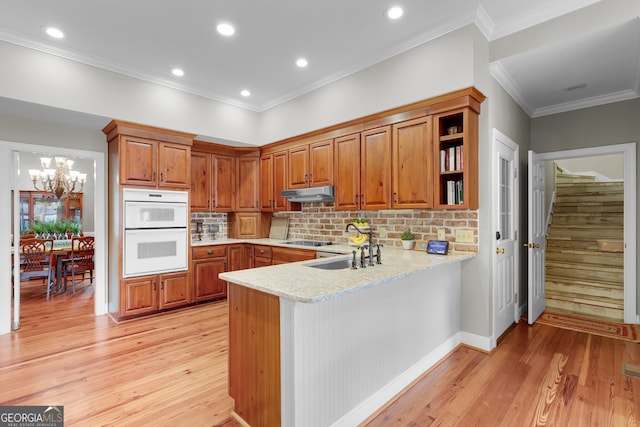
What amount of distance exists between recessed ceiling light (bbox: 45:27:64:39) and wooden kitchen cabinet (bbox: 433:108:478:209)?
3.70 m

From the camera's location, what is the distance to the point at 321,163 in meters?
4.14

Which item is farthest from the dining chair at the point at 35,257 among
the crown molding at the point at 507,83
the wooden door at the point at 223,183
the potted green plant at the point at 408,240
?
the crown molding at the point at 507,83

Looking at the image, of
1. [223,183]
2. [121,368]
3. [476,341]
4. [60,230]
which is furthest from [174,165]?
[60,230]

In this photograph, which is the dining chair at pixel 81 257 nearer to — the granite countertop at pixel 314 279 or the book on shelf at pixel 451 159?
the granite countertop at pixel 314 279

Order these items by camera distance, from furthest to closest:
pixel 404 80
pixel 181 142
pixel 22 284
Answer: pixel 22 284
pixel 181 142
pixel 404 80

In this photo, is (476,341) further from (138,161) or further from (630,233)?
(138,161)

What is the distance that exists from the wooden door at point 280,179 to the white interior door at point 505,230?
9.07 feet

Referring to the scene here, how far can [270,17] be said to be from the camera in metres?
2.76

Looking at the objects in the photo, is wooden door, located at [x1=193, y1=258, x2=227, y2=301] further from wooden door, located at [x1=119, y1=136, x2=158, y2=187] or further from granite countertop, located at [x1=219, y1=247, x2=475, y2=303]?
granite countertop, located at [x1=219, y1=247, x2=475, y2=303]

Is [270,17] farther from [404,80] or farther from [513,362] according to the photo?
[513,362]

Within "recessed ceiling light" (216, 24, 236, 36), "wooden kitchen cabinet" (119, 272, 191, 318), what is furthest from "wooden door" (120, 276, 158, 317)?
"recessed ceiling light" (216, 24, 236, 36)

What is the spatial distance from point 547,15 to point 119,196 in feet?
15.5

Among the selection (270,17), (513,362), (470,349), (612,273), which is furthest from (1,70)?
(612,273)

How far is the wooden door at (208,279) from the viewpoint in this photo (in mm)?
4379
